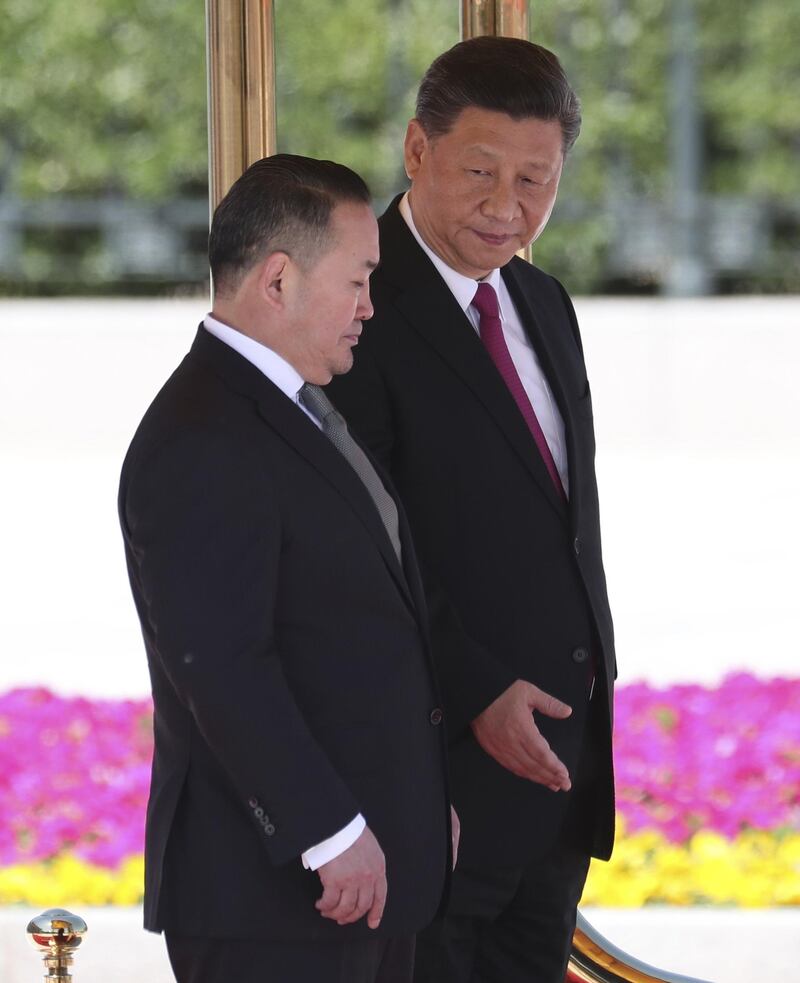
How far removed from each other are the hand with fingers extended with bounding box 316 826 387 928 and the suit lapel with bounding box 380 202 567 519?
1.82 ft

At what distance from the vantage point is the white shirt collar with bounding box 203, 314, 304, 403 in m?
1.54

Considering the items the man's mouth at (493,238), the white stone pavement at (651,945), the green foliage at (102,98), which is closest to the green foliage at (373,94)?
the green foliage at (102,98)

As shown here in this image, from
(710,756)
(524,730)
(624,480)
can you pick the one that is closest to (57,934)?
(524,730)

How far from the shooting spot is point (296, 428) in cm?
152

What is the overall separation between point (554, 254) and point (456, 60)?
2675 millimetres

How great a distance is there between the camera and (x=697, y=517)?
210 inches

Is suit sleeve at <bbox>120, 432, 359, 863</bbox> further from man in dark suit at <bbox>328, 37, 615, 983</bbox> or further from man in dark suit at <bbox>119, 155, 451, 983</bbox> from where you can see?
man in dark suit at <bbox>328, 37, 615, 983</bbox>

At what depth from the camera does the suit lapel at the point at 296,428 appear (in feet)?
4.97

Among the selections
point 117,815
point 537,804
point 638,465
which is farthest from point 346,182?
point 638,465

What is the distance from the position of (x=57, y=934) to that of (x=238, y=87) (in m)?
1.20

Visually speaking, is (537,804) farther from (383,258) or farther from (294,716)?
(383,258)

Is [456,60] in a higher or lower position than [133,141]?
lower

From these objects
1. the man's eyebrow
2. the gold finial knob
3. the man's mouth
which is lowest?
the gold finial knob

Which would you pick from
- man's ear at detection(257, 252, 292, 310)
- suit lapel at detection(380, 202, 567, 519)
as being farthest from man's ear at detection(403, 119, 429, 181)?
man's ear at detection(257, 252, 292, 310)
